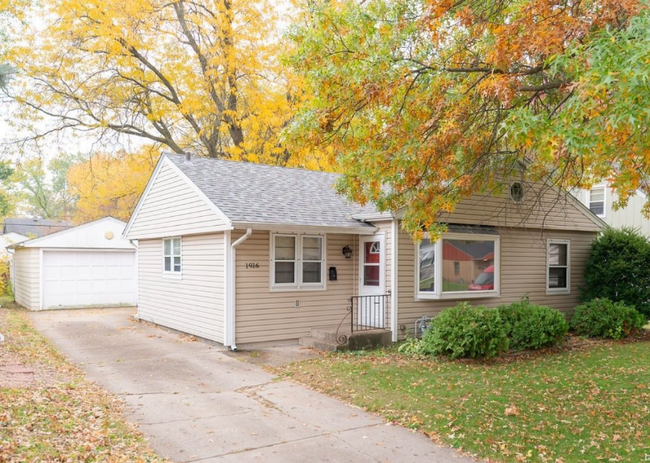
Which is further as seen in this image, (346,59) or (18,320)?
(18,320)

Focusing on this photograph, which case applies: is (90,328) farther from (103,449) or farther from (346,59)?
(346,59)

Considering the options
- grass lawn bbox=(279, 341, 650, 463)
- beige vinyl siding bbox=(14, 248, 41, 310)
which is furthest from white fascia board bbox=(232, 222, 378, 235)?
beige vinyl siding bbox=(14, 248, 41, 310)

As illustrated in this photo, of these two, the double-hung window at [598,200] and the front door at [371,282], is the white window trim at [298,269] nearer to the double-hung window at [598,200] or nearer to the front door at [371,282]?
the front door at [371,282]

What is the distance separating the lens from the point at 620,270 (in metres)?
14.1

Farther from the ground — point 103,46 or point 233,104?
point 103,46

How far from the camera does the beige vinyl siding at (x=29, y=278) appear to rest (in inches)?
754

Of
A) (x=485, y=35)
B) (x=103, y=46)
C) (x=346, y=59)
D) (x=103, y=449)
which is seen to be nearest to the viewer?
(x=103, y=449)

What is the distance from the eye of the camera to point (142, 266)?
15.9 m

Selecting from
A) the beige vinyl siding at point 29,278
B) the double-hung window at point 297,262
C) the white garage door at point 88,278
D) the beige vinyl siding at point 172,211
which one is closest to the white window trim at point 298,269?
the double-hung window at point 297,262

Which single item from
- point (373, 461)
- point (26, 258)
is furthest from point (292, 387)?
point (26, 258)

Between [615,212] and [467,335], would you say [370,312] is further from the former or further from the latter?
[615,212]

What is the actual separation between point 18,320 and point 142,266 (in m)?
4.02

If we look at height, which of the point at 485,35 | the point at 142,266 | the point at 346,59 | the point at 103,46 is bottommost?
the point at 142,266

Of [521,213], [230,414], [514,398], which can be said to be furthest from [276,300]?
[521,213]
